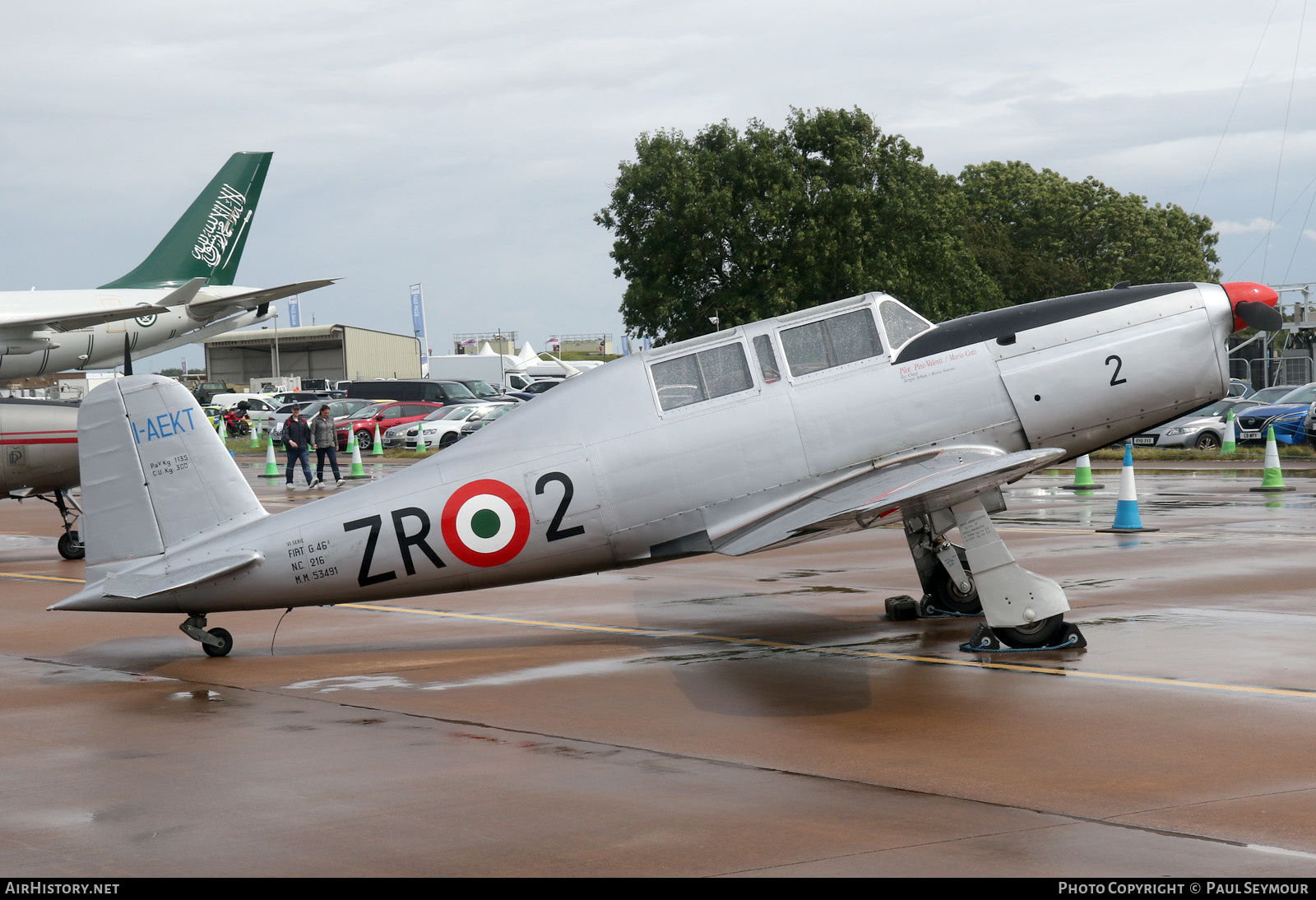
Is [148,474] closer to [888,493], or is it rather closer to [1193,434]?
[888,493]

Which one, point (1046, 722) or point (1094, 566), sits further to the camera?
point (1094, 566)

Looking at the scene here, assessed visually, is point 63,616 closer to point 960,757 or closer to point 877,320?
point 877,320

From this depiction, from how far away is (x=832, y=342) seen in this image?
986 centimetres

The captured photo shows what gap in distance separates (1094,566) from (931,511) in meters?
5.29

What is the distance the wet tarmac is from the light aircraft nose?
2.40 meters

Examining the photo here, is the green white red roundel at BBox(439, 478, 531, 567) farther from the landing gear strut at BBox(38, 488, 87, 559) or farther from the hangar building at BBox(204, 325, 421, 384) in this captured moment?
the hangar building at BBox(204, 325, 421, 384)

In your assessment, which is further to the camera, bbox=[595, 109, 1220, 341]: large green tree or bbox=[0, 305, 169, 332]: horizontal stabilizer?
bbox=[595, 109, 1220, 341]: large green tree

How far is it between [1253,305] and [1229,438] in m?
24.8

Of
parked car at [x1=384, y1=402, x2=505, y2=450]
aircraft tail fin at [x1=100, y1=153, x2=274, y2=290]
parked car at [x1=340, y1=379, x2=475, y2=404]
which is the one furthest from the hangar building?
aircraft tail fin at [x1=100, y1=153, x2=274, y2=290]

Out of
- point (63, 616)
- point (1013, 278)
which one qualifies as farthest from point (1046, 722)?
point (1013, 278)

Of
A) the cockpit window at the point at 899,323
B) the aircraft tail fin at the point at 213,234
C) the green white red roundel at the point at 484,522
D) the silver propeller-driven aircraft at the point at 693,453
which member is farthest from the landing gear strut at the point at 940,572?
the aircraft tail fin at the point at 213,234

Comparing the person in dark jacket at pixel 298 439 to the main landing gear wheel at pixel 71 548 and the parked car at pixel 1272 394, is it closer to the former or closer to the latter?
the main landing gear wheel at pixel 71 548

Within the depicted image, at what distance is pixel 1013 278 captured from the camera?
7394cm

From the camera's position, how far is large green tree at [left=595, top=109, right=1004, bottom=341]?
185ft
